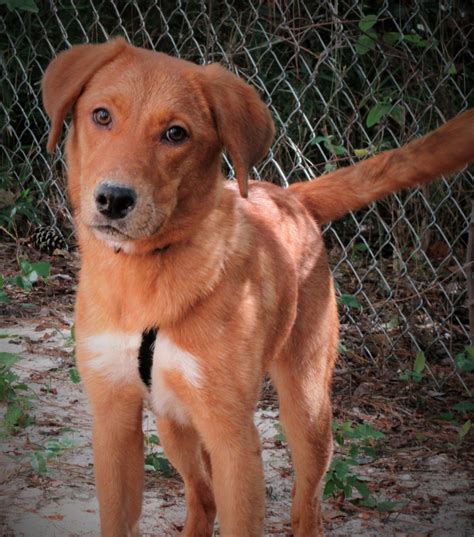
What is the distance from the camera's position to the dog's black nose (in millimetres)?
2723

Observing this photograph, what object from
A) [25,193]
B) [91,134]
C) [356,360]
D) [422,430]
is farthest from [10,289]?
[91,134]

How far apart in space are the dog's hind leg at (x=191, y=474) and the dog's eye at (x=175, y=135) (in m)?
1.12

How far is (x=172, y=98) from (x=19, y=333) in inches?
102

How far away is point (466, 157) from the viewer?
138 inches

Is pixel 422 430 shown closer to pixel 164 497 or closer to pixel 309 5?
pixel 164 497

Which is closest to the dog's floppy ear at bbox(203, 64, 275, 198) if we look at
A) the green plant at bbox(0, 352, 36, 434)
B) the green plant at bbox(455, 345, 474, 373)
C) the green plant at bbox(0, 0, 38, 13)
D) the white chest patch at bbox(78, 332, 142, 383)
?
the white chest patch at bbox(78, 332, 142, 383)

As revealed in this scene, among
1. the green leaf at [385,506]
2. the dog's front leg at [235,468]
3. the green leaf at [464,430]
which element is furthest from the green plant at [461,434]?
the dog's front leg at [235,468]

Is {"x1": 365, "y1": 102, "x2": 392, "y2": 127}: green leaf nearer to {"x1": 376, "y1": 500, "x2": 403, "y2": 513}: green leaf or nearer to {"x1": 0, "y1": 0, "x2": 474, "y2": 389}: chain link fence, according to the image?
{"x1": 0, "y1": 0, "x2": 474, "y2": 389}: chain link fence

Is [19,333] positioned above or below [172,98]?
below

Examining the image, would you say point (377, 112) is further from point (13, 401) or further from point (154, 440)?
point (13, 401)

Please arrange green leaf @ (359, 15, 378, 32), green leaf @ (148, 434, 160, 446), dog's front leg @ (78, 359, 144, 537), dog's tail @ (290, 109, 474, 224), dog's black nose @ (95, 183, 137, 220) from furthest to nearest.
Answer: green leaf @ (359, 15, 378, 32), green leaf @ (148, 434, 160, 446), dog's tail @ (290, 109, 474, 224), dog's front leg @ (78, 359, 144, 537), dog's black nose @ (95, 183, 137, 220)

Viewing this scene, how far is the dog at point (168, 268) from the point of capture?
2.90 metres

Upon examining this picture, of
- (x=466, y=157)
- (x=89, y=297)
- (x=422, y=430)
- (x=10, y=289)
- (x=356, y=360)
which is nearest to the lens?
(x=89, y=297)

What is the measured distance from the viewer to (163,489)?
401 centimetres
